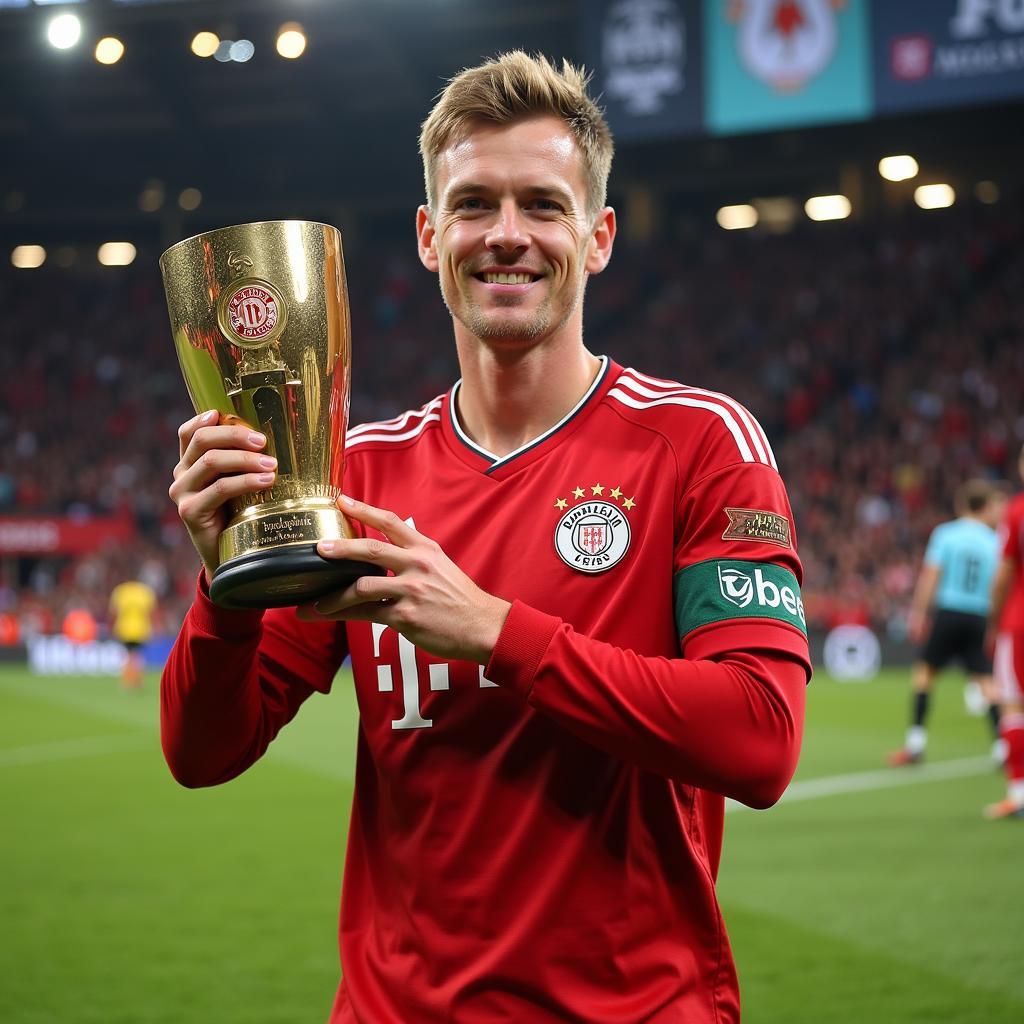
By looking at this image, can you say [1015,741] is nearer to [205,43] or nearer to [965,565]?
[965,565]

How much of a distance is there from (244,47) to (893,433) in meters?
13.1

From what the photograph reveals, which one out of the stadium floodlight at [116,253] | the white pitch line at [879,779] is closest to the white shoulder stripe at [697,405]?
the white pitch line at [879,779]

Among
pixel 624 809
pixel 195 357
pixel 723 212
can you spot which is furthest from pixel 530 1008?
pixel 723 212

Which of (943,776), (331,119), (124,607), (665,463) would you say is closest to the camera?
(665,463)

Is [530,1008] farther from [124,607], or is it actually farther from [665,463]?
[124,607]

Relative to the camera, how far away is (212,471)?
1772 millimetres

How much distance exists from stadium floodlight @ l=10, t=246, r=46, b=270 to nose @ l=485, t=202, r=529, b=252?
34533mm

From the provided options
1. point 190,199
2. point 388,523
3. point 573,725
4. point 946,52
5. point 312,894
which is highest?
point 190,199

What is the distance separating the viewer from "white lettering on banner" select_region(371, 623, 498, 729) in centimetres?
197

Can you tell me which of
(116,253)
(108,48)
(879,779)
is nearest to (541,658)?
(879,779)

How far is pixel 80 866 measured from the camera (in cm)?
711

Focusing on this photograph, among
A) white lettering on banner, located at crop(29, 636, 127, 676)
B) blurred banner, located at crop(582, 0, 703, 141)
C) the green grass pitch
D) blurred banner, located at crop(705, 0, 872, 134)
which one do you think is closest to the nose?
the green grass pitch

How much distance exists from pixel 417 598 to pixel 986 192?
29.7m

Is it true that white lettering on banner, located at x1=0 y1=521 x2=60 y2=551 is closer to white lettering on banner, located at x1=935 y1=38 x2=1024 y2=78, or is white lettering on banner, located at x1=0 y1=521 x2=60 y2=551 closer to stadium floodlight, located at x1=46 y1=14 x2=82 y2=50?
stadium floodlight, located at x1=46 y1=14 x2=82 y2=50
